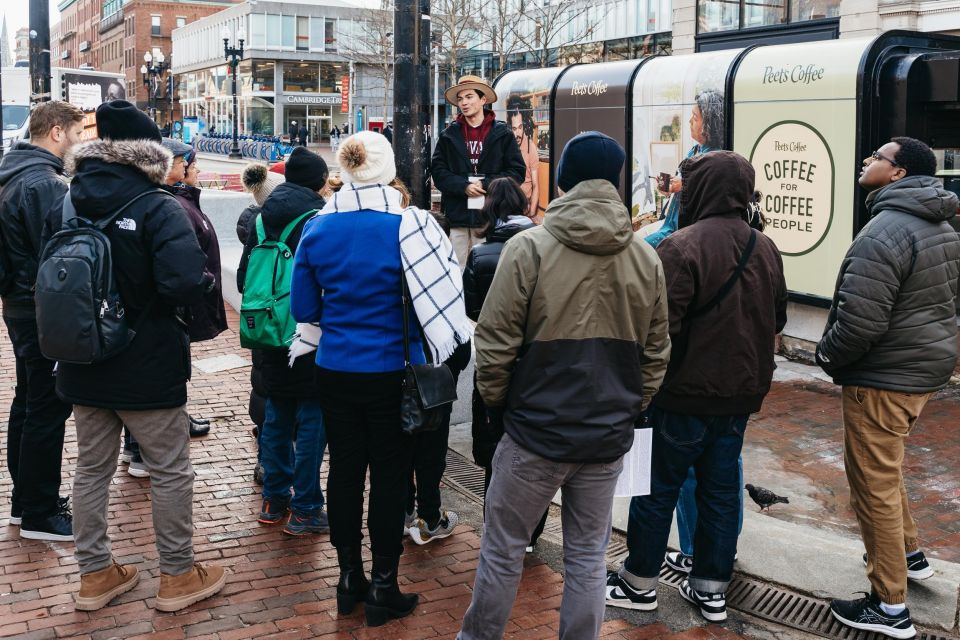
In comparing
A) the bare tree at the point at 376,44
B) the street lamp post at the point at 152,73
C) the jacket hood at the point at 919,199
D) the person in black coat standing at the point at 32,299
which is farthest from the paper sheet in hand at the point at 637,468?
the street lamp post at the point at 152,73

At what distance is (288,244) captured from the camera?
503 cm

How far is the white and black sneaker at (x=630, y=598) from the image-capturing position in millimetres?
4367

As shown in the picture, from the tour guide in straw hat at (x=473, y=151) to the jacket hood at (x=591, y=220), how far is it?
3.84 metres

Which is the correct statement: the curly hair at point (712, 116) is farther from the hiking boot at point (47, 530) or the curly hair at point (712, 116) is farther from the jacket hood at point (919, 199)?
the hiking boot at point (47, 530)

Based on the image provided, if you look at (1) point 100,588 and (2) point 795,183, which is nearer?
(1) point 100,588

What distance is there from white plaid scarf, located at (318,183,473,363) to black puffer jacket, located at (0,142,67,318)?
1671 mm

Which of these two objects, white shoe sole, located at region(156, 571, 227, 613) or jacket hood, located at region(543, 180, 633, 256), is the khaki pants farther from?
white shoe sole, located at region(156, 571, 227, 613)

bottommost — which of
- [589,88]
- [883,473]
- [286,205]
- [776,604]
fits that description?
[776,604]

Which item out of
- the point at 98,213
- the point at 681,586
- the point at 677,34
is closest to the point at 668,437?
the point at 681,586

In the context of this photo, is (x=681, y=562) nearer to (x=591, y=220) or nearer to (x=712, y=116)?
(x=591, y=220)

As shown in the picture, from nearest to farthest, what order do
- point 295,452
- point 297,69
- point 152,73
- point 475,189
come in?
point 295,452
point 475,189
point 152,73
point 297,69

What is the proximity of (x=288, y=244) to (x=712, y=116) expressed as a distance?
5988 millimetres

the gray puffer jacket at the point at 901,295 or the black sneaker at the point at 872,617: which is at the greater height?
the gray puffer jacket at the point at 901,295

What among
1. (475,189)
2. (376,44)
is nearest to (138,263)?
(475,189)
